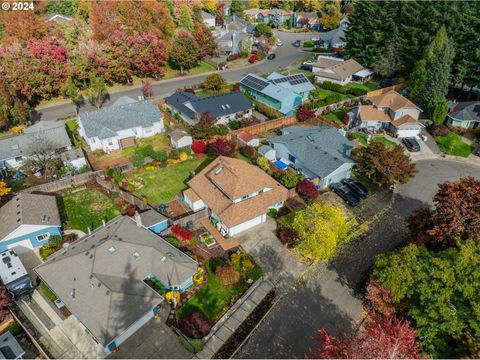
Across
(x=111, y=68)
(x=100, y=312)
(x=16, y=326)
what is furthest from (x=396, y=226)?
(x=111, y=68)

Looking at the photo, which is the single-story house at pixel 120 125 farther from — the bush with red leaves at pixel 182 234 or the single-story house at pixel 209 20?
the single-story house at pixel 209 20

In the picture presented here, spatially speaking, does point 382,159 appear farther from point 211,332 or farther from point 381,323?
point 211,332

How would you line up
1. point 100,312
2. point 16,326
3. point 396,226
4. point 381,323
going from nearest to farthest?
point 381,323
point 100,312
point 16,326
point 396,226

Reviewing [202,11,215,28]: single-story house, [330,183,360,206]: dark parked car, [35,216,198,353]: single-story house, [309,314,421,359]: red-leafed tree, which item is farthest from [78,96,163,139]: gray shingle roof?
[202,11,215,28]: single-story house

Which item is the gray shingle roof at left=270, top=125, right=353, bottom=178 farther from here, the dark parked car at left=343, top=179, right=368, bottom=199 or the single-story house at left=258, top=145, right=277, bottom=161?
the dark parked car at left=343, top=179, right=368, bottom=199

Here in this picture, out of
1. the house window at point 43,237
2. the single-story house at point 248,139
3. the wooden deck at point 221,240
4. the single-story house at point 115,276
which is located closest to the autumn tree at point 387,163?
the single-story house at point 248,139

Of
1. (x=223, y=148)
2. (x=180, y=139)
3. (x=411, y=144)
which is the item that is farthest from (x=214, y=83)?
(x=411, y=144)
